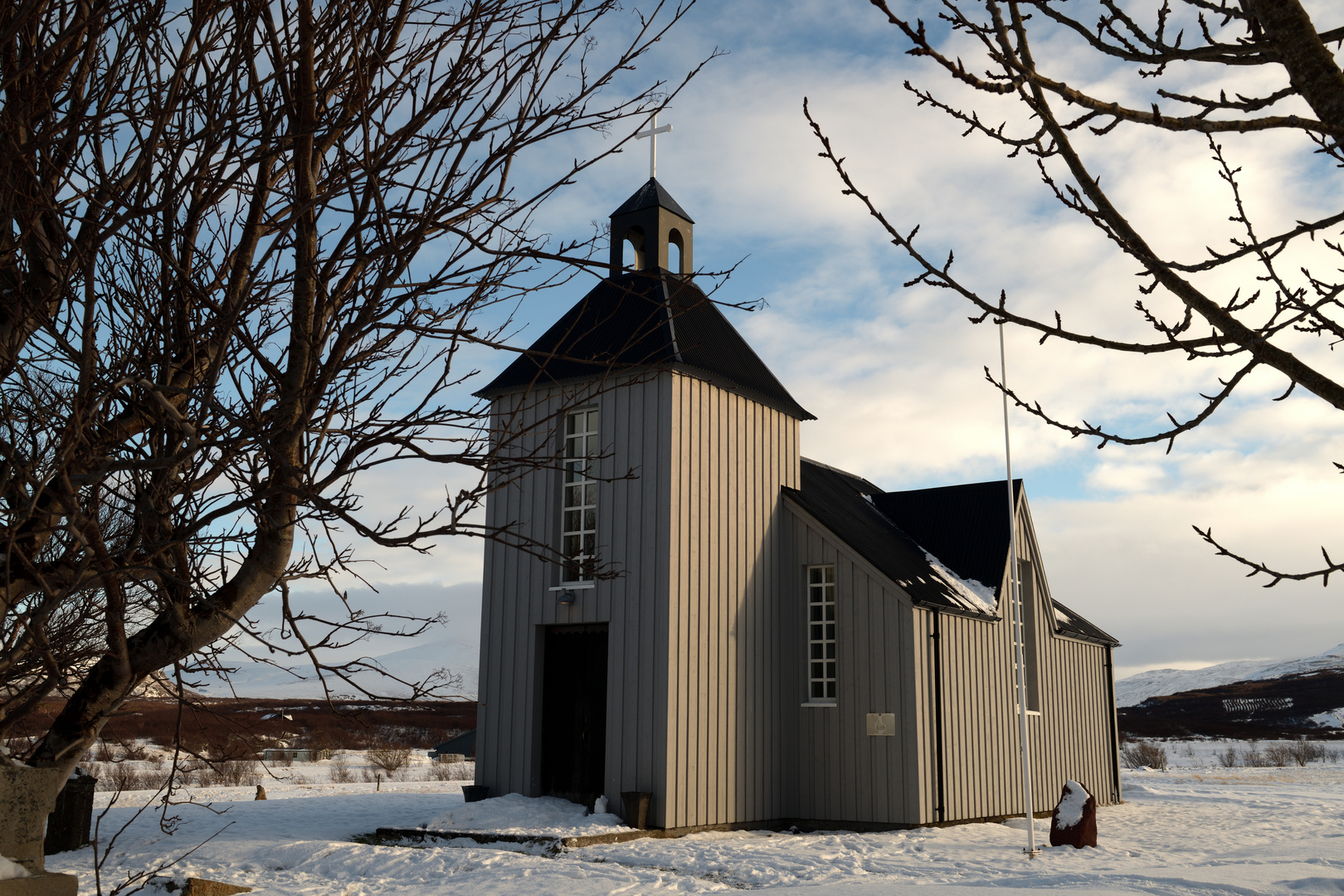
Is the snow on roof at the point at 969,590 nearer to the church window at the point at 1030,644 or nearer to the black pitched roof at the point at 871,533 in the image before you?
the black pitched roof at the point at 871,533

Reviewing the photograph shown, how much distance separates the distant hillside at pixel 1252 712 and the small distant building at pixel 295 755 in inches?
1496

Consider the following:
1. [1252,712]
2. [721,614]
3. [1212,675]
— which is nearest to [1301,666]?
[1212,675]

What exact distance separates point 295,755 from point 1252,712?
55.5 m

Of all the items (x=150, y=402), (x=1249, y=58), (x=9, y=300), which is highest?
(x=1249, y=58)

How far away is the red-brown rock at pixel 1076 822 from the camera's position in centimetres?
1310

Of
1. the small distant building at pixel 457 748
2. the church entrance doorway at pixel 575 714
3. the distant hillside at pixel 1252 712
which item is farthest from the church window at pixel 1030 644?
the distant hillside at pixel 1252 712

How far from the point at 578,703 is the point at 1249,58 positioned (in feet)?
41.1

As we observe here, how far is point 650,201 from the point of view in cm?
1678

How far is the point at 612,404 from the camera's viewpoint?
14867 millimetres

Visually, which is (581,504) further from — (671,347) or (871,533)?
(871,533)

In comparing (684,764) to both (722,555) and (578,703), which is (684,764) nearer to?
(578,703)

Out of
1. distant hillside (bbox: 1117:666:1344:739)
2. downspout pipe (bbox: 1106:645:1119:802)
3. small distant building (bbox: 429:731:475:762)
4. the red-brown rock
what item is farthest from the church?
distant hillside (bbox: 1117:666:1344:739)

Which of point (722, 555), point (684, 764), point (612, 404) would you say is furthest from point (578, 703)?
point (612, 404)

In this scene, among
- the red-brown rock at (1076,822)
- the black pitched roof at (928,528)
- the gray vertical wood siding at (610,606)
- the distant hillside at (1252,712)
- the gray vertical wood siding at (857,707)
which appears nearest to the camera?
the red-brown rock at (1076,822)
